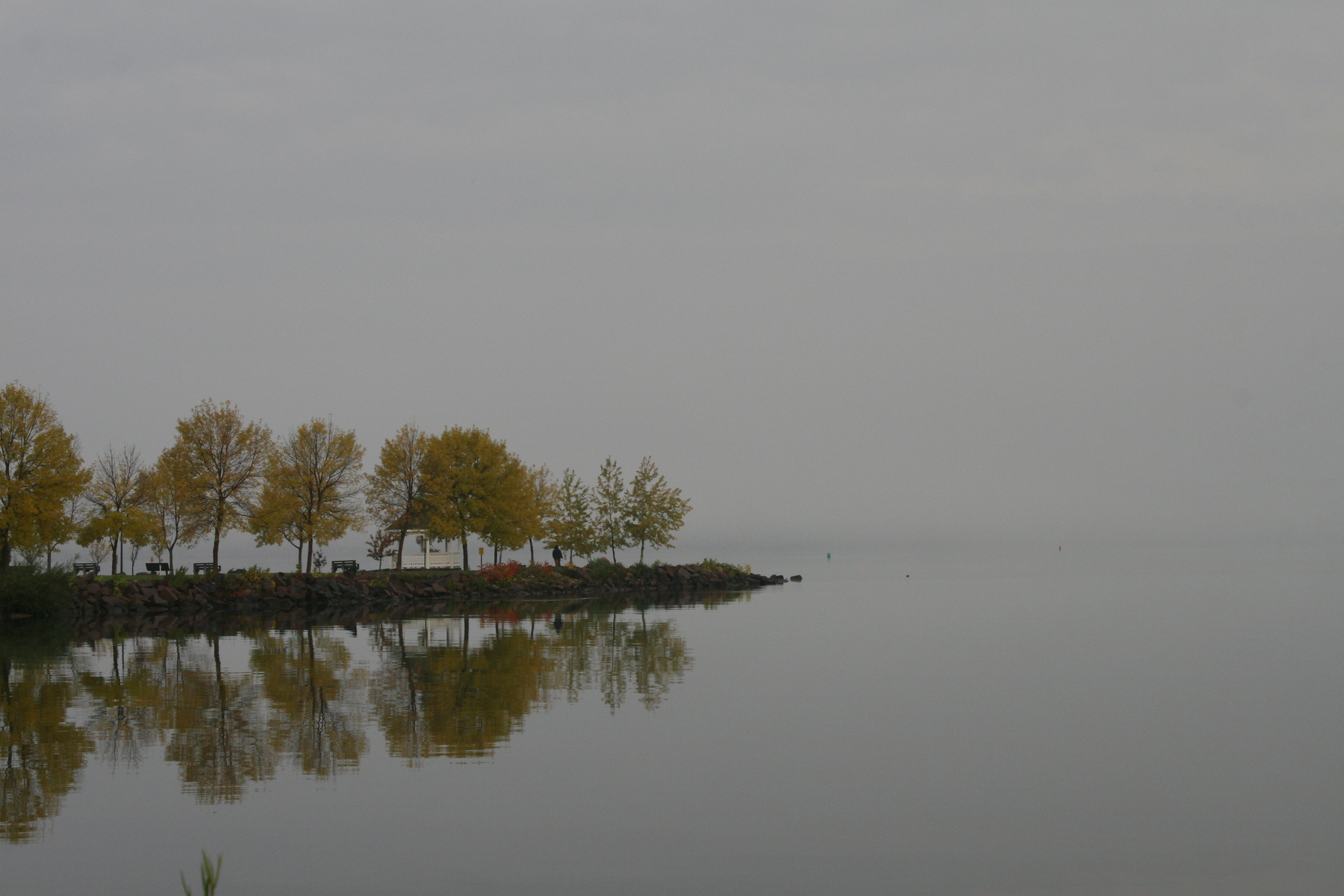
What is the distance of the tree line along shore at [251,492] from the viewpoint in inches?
1898

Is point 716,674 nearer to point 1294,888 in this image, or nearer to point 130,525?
point 1294,888

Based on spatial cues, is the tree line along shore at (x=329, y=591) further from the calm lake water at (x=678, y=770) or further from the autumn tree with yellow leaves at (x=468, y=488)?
the calm lake water at (x=678, y=770)

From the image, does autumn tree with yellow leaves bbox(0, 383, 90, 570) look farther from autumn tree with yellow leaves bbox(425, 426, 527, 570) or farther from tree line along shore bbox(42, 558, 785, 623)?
autumn tree with yellow leaves bbox(425, 426, 527, 570)

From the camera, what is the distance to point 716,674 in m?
23.6

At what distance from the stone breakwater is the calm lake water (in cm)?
1763

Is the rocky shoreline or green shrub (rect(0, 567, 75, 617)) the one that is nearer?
green shrub (rect(0, 567, 75, 617))

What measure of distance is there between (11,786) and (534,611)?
34.7 meters

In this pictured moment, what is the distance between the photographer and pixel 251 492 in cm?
5862

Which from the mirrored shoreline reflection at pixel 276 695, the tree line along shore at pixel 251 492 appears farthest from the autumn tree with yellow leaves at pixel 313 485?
the mirrored shoreline reflection at pixel 276 695

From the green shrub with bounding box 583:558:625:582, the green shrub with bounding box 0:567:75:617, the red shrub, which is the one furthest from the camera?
the green shrub with bounding box 583:558:625:582

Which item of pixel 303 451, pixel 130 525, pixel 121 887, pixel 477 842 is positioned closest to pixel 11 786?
pixel 121 887

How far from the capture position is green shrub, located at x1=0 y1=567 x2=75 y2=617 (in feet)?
135

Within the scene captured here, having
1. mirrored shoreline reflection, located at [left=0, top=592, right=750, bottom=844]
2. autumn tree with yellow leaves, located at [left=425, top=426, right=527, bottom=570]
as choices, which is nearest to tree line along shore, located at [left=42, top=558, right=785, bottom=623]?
autumn tree with yellow leaves, located at [left=425, top=426, right=527, bottom=570]

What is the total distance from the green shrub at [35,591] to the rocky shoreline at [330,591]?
2.83 ft
